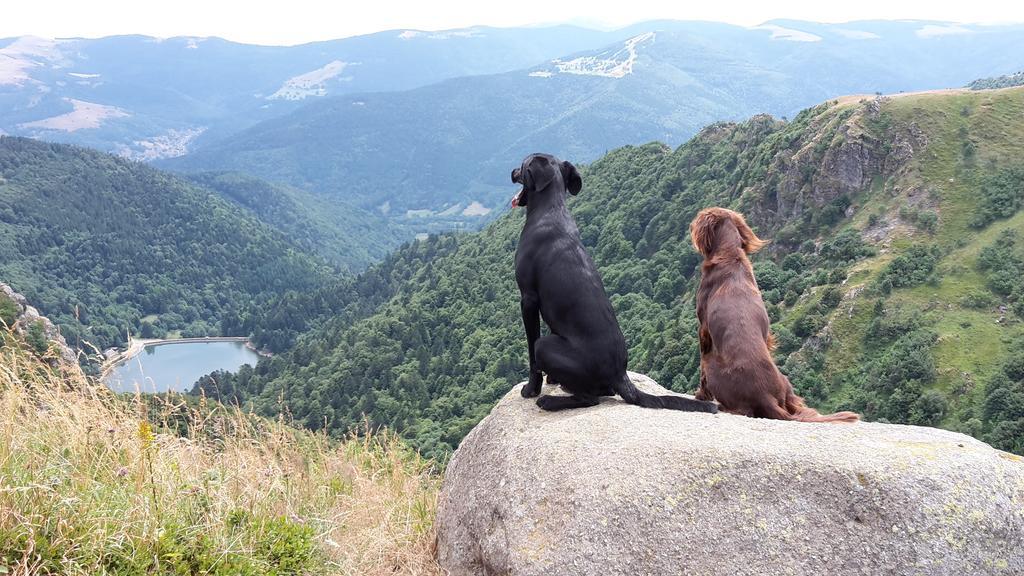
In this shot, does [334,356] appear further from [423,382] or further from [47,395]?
[47,395]

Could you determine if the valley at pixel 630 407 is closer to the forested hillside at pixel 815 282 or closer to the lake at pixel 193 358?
the forested hillside at pixel 815 282

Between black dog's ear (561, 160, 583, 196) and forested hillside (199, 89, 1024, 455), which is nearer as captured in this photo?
black dog's ear (561, 160, 583, 196)

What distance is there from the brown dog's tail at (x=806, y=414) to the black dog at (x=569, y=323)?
2.81ft

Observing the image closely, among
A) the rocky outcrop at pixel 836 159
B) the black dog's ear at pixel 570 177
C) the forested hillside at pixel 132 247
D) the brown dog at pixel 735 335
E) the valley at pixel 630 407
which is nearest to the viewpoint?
the valley at pixel 630 407

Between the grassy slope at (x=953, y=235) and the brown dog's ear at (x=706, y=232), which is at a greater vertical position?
the brown dog's ear at (x=706, y=232)

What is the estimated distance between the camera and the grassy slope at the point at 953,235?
2894 cm

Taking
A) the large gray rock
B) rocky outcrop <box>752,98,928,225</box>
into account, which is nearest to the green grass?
rocky outcrop <box>752,98,928,225</box>

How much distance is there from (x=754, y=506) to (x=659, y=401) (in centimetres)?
187

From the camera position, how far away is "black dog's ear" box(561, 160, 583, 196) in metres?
7.06

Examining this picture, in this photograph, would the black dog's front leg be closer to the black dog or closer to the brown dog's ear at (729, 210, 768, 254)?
the black dog

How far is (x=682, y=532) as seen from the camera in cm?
412

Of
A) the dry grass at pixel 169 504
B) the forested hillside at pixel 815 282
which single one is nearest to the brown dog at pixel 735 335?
the dry grass at pixel 169 504

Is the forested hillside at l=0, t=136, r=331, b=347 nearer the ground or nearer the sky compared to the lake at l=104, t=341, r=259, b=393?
nearer the sky

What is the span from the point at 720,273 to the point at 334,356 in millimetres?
73894
